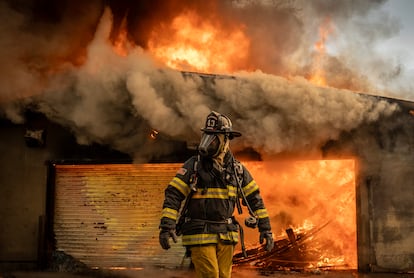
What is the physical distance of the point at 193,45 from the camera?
1047cm

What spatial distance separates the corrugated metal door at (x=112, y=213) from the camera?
8.96m

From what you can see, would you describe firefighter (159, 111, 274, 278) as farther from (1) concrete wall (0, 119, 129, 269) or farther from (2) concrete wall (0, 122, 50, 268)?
(2) concrete wall (0, 122, 50, 268)

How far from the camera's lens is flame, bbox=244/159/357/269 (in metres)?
9.35

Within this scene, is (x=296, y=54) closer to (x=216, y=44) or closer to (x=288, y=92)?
(x=216, y=44)

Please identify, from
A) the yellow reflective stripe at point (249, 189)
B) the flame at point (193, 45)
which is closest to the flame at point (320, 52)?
the flame at point (193, 45)

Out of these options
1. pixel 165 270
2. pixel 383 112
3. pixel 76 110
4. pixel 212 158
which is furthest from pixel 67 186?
pixel 383 112

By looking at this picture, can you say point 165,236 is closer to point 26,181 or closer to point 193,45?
point 26,181

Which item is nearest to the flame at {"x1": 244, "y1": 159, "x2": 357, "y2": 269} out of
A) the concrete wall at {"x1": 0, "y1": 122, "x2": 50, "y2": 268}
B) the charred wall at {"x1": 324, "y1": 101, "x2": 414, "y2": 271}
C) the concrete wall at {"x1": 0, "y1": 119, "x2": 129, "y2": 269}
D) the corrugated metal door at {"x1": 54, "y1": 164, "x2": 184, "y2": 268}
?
the charred wall at {"x1": 324, "y1": 101, "x2": 414, "y2": 271}

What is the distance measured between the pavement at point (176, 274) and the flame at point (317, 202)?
684mm

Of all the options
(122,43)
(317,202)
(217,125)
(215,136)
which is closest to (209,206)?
(215,136)

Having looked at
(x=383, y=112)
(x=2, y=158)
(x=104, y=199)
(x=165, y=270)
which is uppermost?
(x=383, y=112)

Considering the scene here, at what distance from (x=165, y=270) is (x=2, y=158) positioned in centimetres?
370

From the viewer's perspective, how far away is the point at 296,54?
12016 millimetres

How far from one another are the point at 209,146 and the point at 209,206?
0.60 meters
